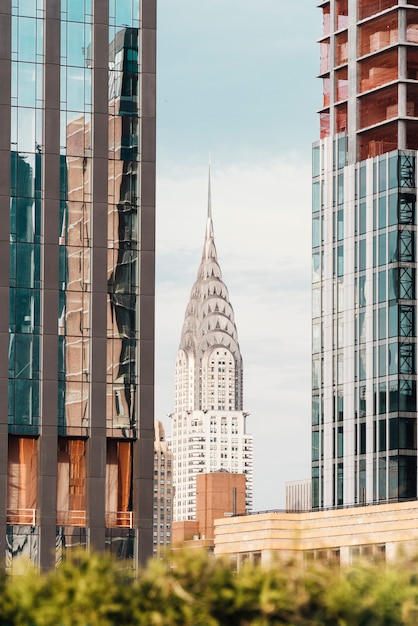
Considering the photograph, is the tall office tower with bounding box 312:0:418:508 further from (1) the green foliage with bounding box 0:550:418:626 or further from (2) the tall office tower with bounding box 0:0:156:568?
(1) the green foliage with bounding box 0:550:418:626

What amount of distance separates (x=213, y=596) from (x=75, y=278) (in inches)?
2417

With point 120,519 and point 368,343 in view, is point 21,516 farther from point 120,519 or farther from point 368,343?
point 368,343

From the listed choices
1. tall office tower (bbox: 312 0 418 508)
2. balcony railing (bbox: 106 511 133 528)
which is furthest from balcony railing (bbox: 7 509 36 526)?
tall office tower (bbox: 312 0 418 508)

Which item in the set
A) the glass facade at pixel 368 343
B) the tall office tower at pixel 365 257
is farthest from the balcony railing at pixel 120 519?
the glass facade at pixel 368 343

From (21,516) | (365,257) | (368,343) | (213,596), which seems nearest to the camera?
(213,596)

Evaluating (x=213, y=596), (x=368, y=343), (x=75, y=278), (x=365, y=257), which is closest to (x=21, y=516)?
(x=75, y=278)

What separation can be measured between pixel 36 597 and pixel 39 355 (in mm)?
58558

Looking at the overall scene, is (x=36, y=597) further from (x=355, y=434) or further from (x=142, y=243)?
(x=355, y=434)

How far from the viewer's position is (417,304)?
148 metres

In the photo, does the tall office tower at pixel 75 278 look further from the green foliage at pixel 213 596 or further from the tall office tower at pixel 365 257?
the green foliage at pixel 213 596

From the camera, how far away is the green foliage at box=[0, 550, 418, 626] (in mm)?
28375

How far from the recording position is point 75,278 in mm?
89688

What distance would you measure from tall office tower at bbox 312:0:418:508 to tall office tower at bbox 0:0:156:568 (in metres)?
56.0

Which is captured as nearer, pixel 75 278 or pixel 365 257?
pixel 75 278
